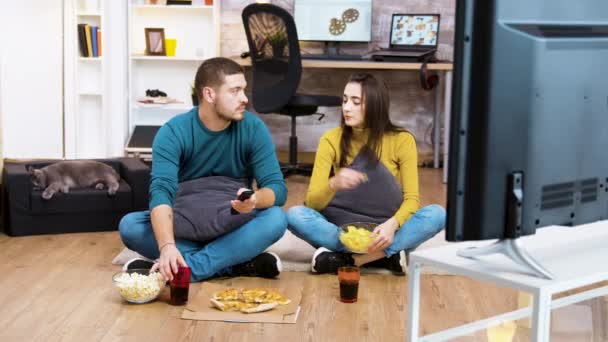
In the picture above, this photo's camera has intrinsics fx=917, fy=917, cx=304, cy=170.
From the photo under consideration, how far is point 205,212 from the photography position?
135 inches

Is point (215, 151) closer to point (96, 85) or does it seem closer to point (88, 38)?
point (88, 38)

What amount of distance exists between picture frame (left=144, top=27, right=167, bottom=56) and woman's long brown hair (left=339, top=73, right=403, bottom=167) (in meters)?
3.24

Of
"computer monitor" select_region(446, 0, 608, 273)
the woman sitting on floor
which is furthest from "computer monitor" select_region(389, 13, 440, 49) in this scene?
"computer monitor" select_region(446, 0, 608, 273)

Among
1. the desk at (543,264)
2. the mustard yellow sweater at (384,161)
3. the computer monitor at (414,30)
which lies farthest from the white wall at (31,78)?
the desk at (543,264)

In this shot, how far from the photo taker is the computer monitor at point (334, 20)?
6.66 m

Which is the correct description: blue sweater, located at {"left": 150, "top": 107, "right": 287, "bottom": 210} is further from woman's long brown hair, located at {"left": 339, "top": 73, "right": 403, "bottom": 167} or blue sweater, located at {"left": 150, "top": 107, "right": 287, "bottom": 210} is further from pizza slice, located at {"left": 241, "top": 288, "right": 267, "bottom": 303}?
pizza slice, located at {"left": 241, "top": 288, "right": 267, "bottom": 303}

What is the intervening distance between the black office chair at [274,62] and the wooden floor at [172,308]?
2.18m

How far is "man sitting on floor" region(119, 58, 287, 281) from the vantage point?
3.37 meters

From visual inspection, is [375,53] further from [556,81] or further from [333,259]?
[556,81]

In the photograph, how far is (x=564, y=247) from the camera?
75.9 inches

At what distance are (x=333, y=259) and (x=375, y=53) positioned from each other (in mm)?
2941

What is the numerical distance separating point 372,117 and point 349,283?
2.42 feet

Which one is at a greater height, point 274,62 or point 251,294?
point 274,62

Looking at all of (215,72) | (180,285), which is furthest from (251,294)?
(215,72)
